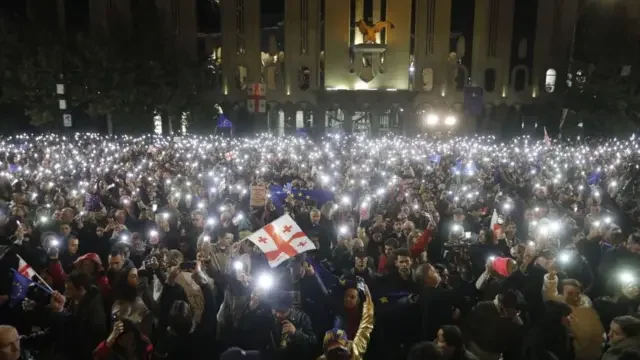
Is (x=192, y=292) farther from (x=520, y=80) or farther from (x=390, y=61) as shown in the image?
(x=520, y=80)

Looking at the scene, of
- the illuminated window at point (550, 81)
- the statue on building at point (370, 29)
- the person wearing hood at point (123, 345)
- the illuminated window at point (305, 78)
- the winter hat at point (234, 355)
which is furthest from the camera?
the illuminated window at point (305, 78)

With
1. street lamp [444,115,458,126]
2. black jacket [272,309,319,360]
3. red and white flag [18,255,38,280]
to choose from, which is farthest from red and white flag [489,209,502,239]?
street lamp [444,115,458,126]

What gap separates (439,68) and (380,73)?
4.91 metres

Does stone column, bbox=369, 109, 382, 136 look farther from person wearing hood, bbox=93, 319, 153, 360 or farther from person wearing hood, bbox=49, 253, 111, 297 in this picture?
person wearing hood, bbox=93, 319, 153, 360

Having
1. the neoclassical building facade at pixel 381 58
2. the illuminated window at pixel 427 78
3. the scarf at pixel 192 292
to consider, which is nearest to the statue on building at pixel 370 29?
the neoclassical building facade at pixel 381 58

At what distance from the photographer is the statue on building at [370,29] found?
44781mm

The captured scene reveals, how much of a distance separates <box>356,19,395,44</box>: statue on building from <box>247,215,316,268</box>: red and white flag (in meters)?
39.5

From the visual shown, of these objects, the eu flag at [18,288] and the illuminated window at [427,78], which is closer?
the eu flag at [18,288]

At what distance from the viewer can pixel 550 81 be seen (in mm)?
46375

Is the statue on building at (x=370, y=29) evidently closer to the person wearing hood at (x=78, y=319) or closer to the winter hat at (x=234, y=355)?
the person wearing hood at (x=78, y=319)

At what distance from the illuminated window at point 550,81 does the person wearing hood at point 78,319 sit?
46.2 meters

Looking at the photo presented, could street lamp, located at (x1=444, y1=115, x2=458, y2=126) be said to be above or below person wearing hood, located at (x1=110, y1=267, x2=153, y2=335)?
below

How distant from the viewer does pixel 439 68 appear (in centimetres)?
4606

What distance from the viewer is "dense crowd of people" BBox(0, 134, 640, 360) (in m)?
5.02
